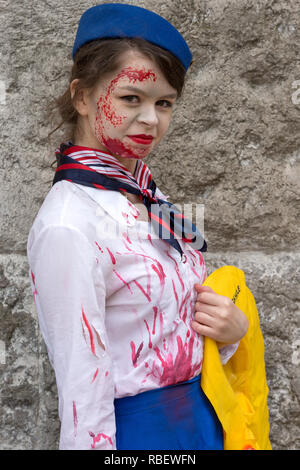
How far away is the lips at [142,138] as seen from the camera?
3.07ft

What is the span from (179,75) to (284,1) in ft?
1.87

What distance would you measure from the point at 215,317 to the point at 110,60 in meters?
0.53

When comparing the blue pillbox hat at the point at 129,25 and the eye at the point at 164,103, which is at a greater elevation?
the blue pillbox hat at the point at 129,25

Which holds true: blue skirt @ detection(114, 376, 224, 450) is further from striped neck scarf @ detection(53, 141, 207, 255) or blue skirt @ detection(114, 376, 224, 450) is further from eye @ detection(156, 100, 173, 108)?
eye @ detection(156, 100, 173, 108)

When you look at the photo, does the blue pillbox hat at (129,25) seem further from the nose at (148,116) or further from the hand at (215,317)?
the hand at (215,317)

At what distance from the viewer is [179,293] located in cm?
96

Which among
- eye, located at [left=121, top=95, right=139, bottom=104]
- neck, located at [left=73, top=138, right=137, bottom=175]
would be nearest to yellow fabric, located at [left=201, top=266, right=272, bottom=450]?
neck, located at [left=73, top=138, right=137, bottom=175]

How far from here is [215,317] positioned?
1.00m

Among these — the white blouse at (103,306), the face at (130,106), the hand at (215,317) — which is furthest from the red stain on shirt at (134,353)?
the face at (130,106)

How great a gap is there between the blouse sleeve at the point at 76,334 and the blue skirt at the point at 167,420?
2.7 inches

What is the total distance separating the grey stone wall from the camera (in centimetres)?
133

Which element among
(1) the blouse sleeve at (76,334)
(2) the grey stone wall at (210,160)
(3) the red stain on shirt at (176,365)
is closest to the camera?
(1) the blouse sleeve at (76,334)

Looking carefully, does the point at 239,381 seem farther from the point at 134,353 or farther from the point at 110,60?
the point at 110,60

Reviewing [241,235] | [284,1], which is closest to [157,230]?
[241,235]
